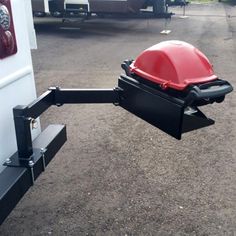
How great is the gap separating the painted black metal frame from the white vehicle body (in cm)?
6

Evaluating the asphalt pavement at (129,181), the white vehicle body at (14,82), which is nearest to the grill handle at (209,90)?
the white vehicle body at (14,82)

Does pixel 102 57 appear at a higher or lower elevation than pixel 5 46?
lower

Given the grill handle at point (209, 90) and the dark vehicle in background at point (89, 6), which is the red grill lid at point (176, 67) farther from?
Result: the dark vehicle in background at point (89, 6)

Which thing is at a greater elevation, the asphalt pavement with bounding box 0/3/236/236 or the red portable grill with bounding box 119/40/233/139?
the red portable grill with bounding box 119/40/233/139

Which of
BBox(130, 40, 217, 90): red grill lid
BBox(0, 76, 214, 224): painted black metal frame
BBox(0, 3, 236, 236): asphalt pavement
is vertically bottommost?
BBox(0, 3, 236, 236): asphalt pavement

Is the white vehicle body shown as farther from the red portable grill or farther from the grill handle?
the grill handle

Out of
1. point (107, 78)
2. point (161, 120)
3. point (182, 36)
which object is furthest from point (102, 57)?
point (161, 120)

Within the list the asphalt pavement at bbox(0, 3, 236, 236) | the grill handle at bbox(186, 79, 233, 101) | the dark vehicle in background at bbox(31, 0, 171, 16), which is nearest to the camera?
the grill handle at bbox(186, 79, 233, 101)

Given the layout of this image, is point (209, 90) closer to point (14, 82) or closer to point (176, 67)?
point (176, 67)

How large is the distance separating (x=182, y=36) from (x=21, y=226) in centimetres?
820

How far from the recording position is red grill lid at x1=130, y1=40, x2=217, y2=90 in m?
1.75

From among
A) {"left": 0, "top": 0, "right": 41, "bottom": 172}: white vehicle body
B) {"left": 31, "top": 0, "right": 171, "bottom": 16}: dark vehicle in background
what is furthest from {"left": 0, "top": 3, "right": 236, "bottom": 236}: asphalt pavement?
{"left": 31, "top": 0, "right": 171, "bottom": 16}: dark vehicle in background

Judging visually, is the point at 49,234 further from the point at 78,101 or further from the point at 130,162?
the point at 130,162

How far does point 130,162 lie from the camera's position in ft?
10.1
